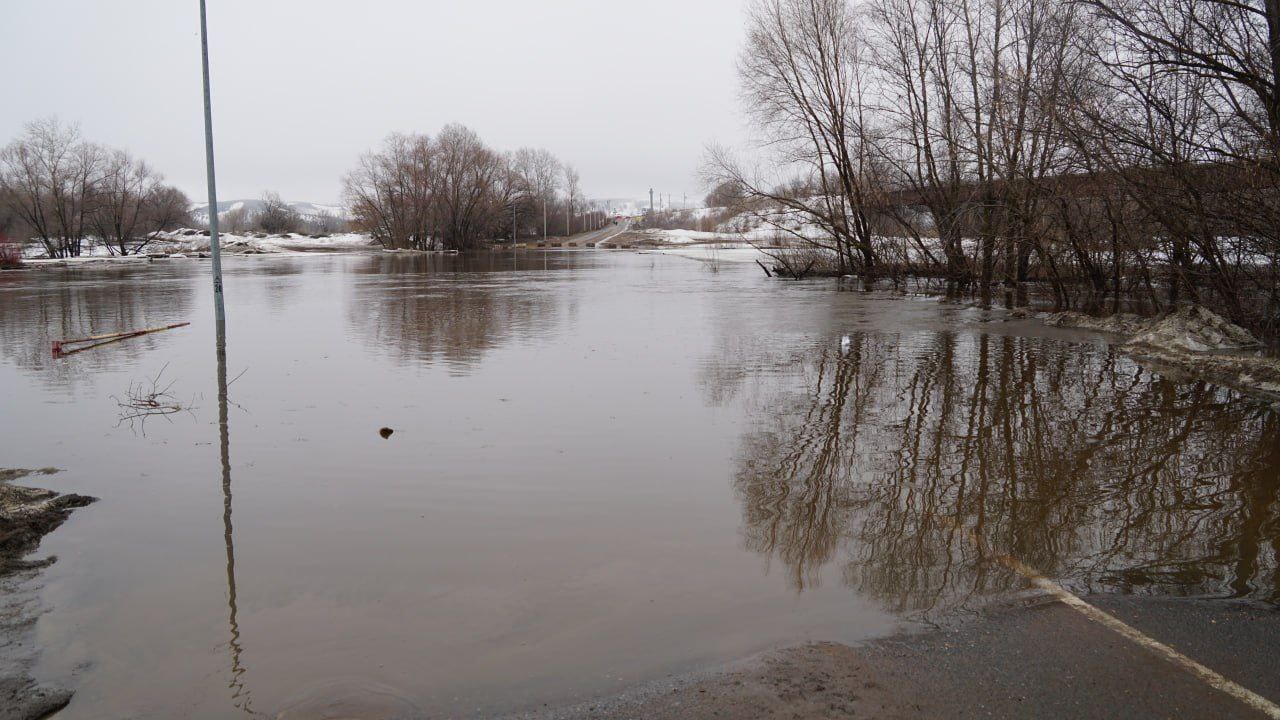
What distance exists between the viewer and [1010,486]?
21.8ft

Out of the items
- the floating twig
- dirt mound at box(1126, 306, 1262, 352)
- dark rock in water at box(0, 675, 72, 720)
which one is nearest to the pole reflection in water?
dark rock in water at box(0, 675, 72, 720)

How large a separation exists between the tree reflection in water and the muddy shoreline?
156 inches

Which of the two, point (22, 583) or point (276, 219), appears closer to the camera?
point (22, 583)

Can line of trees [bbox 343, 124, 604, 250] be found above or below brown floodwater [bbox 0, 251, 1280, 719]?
above

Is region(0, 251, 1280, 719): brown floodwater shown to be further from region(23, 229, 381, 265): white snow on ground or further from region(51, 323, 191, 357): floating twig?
region(23, 229, 381, 265): white snow on ground

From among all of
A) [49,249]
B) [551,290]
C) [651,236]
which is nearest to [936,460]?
[551,290]

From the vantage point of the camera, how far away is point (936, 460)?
7406 millimetres

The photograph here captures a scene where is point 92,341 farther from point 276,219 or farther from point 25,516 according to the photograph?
point 276,219

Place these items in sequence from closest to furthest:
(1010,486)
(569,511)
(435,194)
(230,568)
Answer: (230,568) < (569,511) < (1010,486) < (435,194)

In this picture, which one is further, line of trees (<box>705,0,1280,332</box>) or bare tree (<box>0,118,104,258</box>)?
bare tree (<box>0,118,104,258</box>)

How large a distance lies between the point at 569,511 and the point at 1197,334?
1220cm

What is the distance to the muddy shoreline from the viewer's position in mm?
3795

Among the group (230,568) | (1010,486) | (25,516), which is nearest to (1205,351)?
(1010,486)

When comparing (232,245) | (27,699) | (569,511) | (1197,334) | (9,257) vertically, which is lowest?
(27,699)
